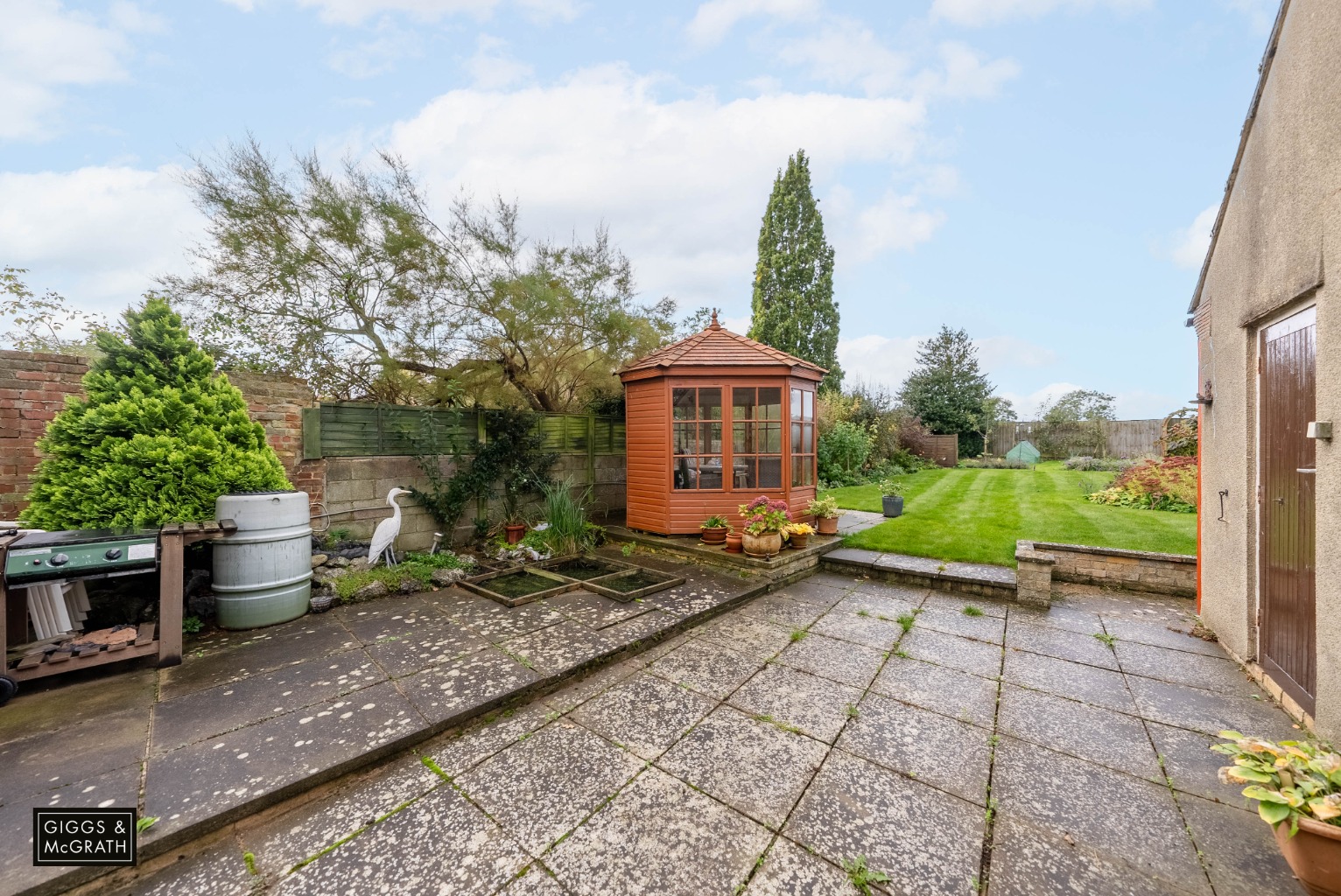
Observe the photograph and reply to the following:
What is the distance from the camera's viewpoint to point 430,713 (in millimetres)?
→ 2260

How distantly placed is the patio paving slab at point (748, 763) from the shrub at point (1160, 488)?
Answer: 7.83m

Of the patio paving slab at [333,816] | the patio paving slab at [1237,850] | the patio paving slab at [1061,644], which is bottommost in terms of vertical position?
the patio paving slab at [1237,850]

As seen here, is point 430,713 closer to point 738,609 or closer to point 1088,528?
point 738,609

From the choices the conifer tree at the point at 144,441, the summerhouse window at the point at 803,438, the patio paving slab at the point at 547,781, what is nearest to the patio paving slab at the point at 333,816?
the patio paving slab at the point at 547,781

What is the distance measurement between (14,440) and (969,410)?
21778mm

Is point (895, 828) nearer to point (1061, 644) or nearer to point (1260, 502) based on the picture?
point (1061, 644)

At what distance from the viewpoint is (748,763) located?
2.03m

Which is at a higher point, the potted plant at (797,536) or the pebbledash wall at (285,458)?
the pebbledash wall at (285,458)

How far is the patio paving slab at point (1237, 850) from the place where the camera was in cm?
146

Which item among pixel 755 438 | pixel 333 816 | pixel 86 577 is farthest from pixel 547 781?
pixel 755 438

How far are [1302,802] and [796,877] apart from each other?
4.87ft

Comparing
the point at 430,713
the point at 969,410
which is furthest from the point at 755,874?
the point at 969,410

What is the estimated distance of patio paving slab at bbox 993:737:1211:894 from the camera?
1557 mm

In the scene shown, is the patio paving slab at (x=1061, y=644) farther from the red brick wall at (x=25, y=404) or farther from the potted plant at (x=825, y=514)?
the red brick wall at (x=25, y=404)
